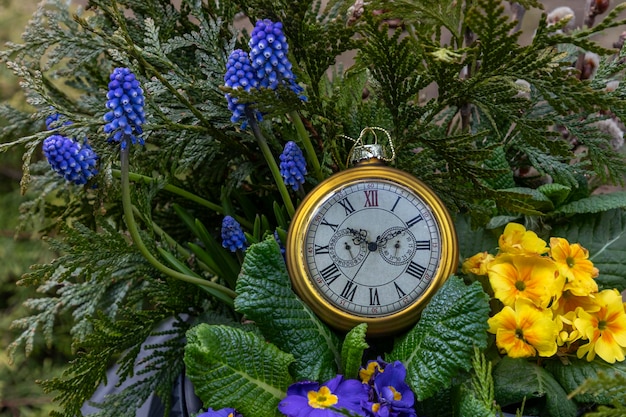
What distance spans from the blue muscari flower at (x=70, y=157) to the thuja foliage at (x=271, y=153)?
0.6 inches

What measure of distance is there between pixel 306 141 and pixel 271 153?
0.06 m

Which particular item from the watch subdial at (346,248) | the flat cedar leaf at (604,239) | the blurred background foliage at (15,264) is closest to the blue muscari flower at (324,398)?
the watch subdial at (346,248)

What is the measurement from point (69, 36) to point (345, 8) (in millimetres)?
329

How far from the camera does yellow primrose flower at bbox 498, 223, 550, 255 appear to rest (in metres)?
0.62

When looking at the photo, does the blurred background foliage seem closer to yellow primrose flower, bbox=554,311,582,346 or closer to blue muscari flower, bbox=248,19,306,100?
blue muscari flower, bbox=248,19,306,100

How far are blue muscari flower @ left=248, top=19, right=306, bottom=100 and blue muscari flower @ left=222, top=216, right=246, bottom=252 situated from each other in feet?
0.53

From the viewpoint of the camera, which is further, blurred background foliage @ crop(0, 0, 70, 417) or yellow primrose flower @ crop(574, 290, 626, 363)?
blurred background foliage @ crop(0, 0, 70, 417)

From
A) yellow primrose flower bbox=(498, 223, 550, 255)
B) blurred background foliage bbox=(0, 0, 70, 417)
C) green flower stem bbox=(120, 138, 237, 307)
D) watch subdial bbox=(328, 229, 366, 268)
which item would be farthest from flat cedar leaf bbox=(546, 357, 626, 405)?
blurred background foliage bbox=(0, 0, 70, 417)

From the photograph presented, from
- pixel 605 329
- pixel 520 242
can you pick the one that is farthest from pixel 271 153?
pixel 605 329

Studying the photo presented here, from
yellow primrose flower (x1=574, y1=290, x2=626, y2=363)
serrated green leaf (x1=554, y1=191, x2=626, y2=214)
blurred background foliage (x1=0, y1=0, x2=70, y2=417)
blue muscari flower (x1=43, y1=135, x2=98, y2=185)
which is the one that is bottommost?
blurred background foliage (x1=0, y1=0, x2=70, y2=417)

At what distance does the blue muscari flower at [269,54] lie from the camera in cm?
57

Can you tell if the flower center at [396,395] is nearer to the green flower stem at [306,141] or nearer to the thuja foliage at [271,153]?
the thuja foliage at [271,153]

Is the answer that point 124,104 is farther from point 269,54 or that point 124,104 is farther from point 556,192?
point 556,192

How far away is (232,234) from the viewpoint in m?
0.67
